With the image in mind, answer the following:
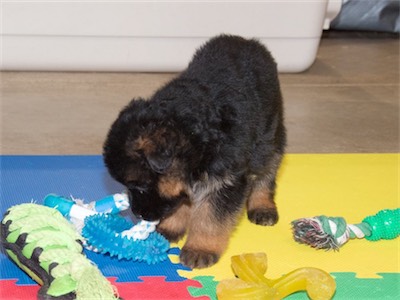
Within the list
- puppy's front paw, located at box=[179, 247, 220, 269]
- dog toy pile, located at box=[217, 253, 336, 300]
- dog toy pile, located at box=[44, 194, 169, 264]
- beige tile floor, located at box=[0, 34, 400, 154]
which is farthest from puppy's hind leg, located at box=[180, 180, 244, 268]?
beige tile floor, located at box=[0, 34, 400, 154]

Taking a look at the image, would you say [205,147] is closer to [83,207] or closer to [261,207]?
[83,207]

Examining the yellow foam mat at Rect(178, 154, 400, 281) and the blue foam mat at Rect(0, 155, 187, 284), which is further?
the yellow foam mat at Rect(178, 154, 400, 281)

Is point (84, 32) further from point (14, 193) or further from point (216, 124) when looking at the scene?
point (216, 124)

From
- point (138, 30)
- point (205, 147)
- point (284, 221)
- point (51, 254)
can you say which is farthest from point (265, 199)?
point (138, 30)

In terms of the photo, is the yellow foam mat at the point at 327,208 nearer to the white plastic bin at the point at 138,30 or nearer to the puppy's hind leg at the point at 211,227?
the puppy's hind leg at the point at 211,227

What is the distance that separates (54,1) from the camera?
6844mm

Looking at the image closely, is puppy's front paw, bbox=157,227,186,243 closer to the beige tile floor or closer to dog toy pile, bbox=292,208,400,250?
dog toy pile, bbox=292,208,400,250

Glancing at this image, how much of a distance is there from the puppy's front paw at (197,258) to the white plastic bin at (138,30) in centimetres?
377

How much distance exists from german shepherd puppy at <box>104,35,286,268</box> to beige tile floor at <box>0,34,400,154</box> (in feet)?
5.00

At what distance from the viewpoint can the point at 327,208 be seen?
4.35 m

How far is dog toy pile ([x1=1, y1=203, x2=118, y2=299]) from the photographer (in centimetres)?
301

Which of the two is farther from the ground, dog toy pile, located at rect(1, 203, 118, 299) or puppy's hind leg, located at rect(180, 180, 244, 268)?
dog toy pile, located at rect(1, 203, 118, 299)

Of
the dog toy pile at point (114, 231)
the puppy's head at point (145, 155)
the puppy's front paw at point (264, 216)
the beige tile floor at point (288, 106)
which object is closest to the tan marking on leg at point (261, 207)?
the puppy's front paw at point (264, 216)

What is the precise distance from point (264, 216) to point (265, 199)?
0.12m
